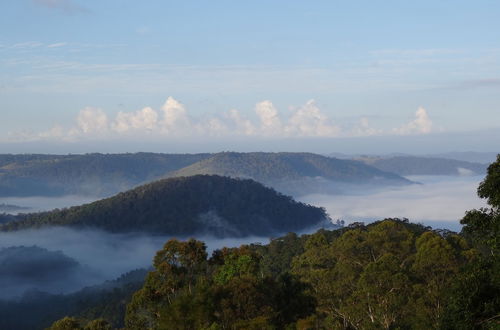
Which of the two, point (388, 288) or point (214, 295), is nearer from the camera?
point (214, 295)

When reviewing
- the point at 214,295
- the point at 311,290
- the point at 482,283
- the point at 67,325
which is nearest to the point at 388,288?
the point at 311,290

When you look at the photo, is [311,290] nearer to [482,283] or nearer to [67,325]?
[67,325]

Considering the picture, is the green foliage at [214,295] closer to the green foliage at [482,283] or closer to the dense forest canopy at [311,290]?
the dense forest canopy at [311,290]

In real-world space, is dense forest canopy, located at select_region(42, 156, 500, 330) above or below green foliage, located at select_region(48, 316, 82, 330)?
above

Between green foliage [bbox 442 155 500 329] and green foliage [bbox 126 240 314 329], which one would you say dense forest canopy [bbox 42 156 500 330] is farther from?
green foliage [bbox 442 155 500 329]

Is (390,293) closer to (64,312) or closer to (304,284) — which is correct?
(304,284)

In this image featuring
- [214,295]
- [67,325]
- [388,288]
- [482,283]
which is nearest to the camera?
[482,283]

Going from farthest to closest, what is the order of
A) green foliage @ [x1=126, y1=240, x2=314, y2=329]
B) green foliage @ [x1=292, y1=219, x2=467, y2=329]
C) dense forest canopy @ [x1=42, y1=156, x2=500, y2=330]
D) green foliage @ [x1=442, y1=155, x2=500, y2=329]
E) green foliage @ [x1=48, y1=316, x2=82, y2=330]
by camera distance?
green foliage @ [x1=48, y1=316, x2=82, y2=330] < green foliage @ [x1=292, y1=219, x2=467, y2=329] < dense forest canopy @ [x1=42, y1=156, x2=500, y2=330] < green foliage @ [x1=126, y1=240, x2=314, y2=329] < green foliage @ [x1=442, y1=155, x2=500, y2=329]

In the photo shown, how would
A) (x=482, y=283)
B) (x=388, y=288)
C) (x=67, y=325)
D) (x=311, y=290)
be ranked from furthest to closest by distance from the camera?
(x=311, y=290) < (x=67, y=325) < (x=388, y=288) < (x=482, y=283)

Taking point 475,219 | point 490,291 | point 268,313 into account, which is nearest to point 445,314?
point 490,291

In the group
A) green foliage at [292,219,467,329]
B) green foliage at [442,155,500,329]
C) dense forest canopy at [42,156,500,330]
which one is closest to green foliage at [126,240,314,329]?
dense forest canopy at [42,156,500,330]

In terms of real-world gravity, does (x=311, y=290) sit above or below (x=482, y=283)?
below

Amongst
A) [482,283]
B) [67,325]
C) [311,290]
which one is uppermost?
[482,283]
